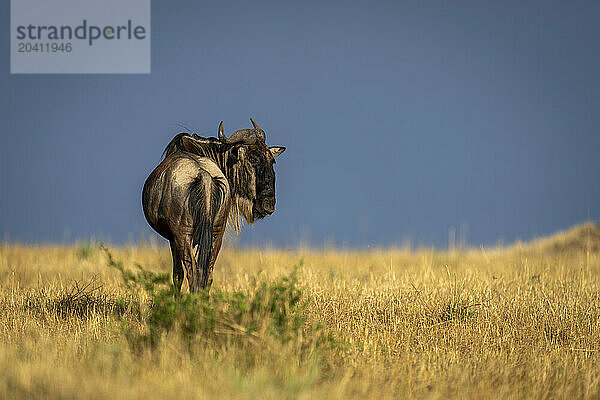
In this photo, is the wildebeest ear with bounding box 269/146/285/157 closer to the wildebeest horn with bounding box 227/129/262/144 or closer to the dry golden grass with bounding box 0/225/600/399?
the wildebeest horn with bounding box 227/129/262/144

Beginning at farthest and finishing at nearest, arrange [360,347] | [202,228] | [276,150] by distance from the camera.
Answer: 1. [276,150]
2. [202,228]
3. [360,347]

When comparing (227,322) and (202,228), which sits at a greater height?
(202,228)

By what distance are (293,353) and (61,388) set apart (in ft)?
6.10

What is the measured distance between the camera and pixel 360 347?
236 inches

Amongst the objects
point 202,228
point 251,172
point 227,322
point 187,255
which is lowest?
point 227,322

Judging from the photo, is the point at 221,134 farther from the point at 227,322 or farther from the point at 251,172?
the point at 227,322

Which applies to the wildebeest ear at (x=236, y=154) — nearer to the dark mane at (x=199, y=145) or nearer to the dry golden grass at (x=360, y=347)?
the dark mane at (x=199, y=145)

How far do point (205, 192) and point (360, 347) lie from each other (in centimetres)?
265

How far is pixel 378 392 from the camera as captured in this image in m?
4.76

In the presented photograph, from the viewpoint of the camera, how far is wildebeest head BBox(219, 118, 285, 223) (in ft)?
26.0

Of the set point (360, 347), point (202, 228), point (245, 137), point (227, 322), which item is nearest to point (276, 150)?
point (245, 137)

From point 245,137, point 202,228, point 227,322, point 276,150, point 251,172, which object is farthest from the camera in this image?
point 276,150

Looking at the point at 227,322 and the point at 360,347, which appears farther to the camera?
the point at 360,347

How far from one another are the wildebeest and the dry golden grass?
105 cm
